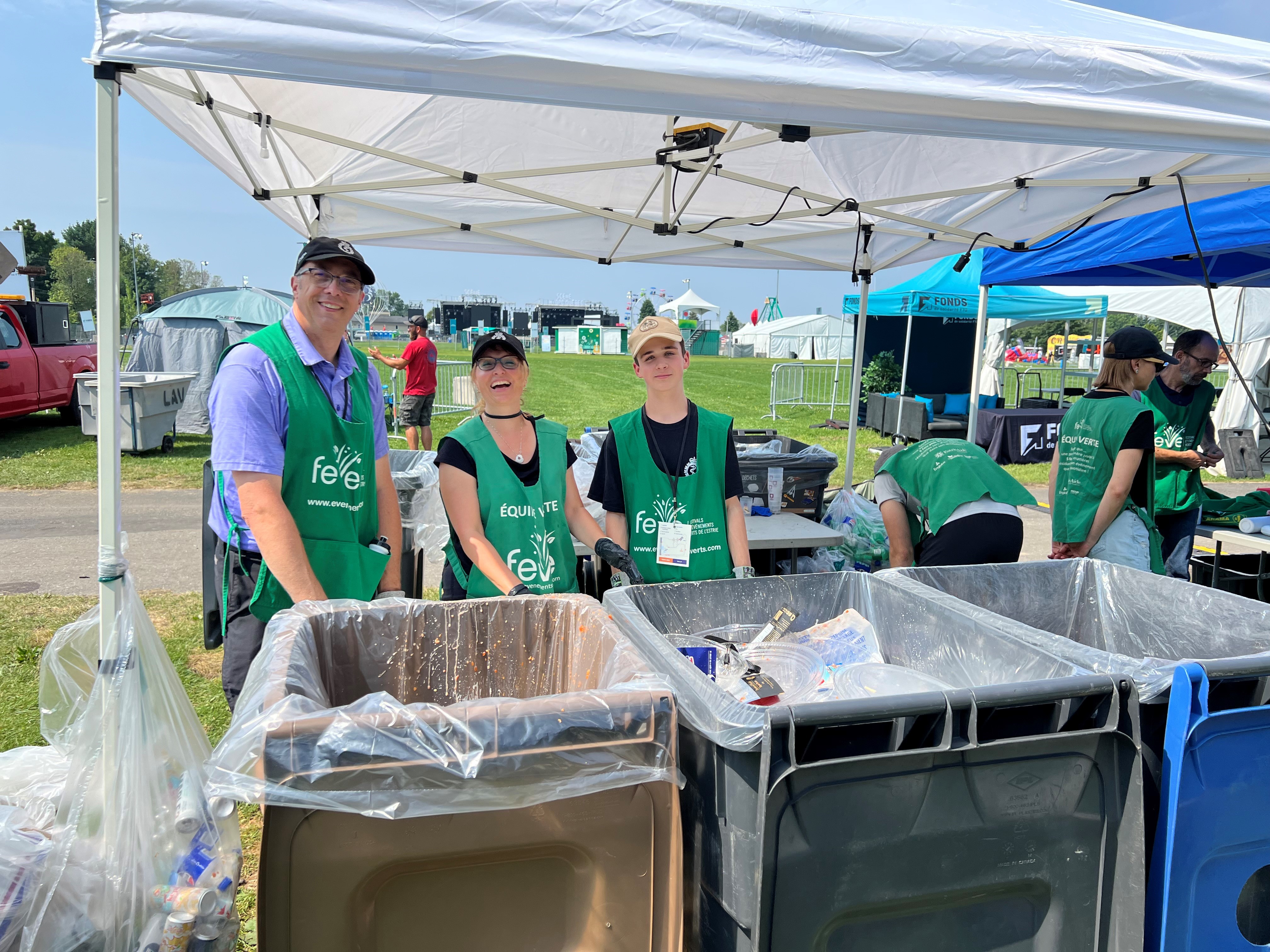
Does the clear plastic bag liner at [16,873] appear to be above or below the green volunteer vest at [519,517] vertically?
below

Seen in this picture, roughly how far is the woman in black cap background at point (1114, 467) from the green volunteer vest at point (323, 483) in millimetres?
2708

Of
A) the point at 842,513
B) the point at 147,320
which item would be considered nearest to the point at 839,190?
the point at 842,513

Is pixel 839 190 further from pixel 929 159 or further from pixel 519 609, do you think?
pixel 519 609

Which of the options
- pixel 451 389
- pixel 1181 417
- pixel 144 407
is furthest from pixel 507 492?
pixel 451 389

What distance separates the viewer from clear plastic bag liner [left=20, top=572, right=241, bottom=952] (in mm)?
1716

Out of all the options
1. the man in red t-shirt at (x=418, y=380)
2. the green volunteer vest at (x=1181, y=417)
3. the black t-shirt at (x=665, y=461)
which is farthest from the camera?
the man in red t-shirt at (x=418, y=380)

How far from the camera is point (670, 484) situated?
2752 mm

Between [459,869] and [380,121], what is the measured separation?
369 cm

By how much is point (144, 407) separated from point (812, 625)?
10.5 meters

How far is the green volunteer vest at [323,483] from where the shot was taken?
212cm

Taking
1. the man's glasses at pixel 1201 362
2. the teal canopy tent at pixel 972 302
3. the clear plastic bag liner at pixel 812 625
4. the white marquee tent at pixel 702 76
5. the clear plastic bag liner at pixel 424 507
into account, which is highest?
the teal canopy tent at pixel 972 302

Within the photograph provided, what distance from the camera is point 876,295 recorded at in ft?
44.5

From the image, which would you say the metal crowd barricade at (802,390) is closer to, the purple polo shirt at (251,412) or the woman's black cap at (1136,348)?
the woman's black cap at (1136,348)

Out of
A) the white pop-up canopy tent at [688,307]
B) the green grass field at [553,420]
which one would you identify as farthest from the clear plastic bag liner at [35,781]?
the white pop-up canopy tent at [688,307]
